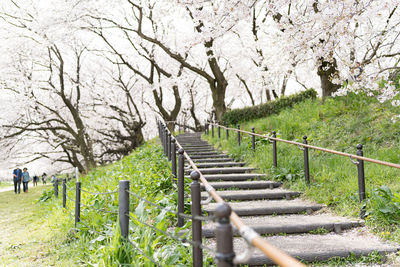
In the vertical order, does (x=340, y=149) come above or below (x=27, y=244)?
above

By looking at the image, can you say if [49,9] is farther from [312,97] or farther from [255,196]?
[255,196]

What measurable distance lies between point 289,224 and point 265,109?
32.0ft

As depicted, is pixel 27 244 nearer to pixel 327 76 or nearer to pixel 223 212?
pixel 223 212

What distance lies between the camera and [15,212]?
11.5 m

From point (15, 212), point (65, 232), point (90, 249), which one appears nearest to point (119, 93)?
point (15, 212)

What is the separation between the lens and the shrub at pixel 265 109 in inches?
516

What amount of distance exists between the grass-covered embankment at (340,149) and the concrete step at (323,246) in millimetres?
286

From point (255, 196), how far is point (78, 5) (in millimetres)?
13847

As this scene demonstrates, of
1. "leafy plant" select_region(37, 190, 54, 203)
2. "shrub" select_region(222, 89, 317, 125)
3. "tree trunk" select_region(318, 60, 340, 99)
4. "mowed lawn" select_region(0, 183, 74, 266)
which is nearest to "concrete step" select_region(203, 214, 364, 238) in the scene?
"mowed lawn" select_region(0, 183, 74, 266)

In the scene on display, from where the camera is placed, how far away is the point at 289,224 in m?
4.84

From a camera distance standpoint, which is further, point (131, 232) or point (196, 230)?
point (131, 232)

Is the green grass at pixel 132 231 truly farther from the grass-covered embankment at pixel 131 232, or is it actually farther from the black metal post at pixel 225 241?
the black metal post at pixel 225 241

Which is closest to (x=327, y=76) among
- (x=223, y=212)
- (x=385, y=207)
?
(x=385, y=207)

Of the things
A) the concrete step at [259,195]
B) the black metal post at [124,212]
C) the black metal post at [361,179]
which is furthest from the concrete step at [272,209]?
the black metal post at [124,212]
